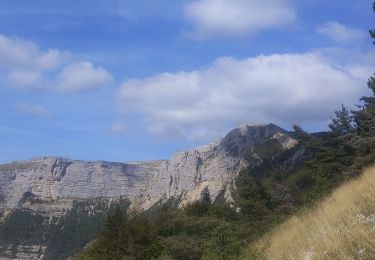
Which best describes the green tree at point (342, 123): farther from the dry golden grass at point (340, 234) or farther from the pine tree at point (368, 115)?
the dry golden grass at point (340, 234)

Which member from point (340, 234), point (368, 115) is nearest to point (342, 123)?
point (368, 115)

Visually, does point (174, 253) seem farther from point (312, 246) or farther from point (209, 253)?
point (312, 246)

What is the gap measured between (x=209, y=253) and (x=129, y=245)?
89.6 feet

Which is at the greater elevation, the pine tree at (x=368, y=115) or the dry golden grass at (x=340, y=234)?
the pine tree at (x=368, y=115)

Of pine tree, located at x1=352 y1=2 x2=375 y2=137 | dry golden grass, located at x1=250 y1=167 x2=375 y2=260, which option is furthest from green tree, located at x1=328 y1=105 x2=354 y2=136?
dry golden grass, located at x1=250 y1=167 x2=375 y2=260

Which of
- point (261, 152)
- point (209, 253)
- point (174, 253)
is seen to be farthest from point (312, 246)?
point (261, 152)

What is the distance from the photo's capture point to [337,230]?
8.77m

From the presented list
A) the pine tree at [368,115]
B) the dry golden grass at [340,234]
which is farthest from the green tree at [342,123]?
the dry golden grass at [340,234]

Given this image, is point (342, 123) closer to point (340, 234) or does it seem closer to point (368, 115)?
point (368, 115)

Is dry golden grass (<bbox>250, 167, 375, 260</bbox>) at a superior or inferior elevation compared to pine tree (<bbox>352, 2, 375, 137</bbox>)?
inferior

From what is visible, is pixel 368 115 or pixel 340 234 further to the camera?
pixel 368 115

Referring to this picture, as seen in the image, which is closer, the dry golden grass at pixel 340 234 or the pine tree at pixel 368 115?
the dry golden grass at pixel 340 234

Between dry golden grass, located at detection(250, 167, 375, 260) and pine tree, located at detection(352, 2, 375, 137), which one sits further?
pine tree, located at detection(352, 2, 375, 137)

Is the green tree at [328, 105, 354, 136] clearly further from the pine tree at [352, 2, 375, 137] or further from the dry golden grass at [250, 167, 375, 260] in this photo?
the dry golden grass at [250, 167, 375, 260]
